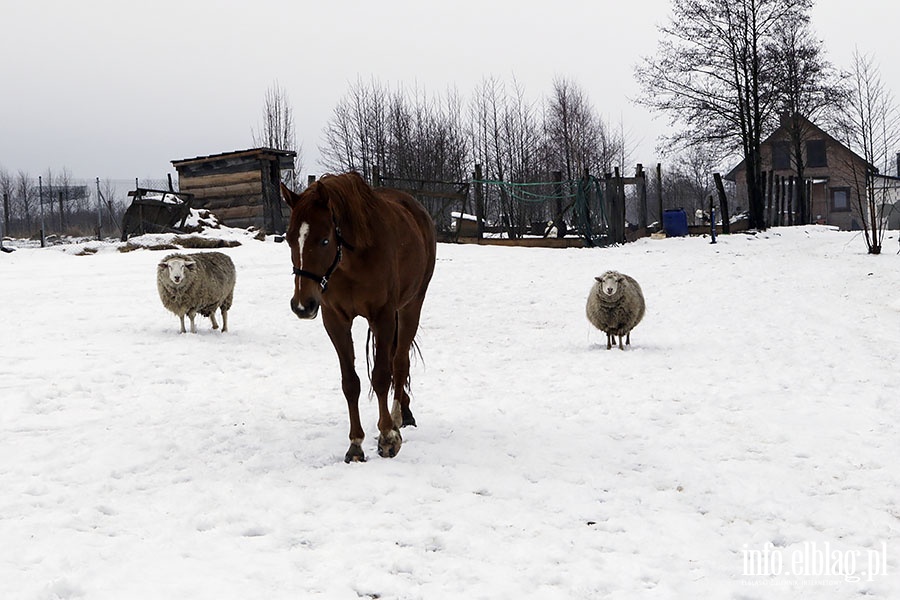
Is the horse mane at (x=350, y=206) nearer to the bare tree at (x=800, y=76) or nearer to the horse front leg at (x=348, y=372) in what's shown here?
the horse front leg at (x=348, y=372)

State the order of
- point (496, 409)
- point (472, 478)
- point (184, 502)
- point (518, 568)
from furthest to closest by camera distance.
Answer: point (496, 409), point (472, 478), point (184, 502), point (518, 568)

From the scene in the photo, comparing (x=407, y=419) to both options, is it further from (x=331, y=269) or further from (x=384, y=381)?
(x=331, y=269)

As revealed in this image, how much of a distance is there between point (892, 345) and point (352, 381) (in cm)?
758

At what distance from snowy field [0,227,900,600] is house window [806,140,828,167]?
5835cm

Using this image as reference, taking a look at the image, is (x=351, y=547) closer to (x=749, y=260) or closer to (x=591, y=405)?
(x=591, y=405)

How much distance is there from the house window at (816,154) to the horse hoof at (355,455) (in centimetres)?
6657

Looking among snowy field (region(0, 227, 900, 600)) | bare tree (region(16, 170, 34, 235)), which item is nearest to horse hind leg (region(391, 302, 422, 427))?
snowy field (region(0, 227, 900, 600))

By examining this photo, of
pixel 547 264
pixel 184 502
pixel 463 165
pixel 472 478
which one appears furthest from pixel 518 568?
pixel 463 165

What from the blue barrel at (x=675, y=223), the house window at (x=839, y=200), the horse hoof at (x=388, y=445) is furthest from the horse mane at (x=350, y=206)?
the house window at (x=839, y=200)

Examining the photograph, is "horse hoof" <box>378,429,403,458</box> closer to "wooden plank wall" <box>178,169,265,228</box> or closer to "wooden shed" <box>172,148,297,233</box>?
"wooden shed" <box>172,148,297,233</box>

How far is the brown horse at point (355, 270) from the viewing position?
192 inches

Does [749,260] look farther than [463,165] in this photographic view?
No

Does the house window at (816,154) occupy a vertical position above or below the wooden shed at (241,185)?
above

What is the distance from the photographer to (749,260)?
21.1 meters
